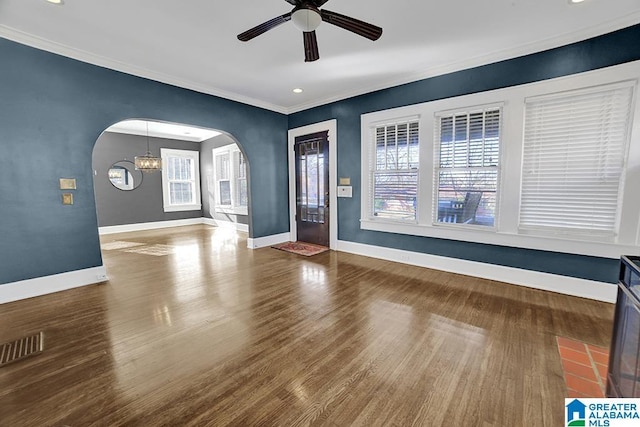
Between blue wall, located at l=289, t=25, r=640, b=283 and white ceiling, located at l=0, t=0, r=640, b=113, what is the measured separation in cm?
13

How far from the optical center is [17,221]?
3.04 meters

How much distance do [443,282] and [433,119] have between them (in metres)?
2.32

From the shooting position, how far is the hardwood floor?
59.9 inches

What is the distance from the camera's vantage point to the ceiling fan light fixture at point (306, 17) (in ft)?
6.37

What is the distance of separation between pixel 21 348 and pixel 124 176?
6642 mm

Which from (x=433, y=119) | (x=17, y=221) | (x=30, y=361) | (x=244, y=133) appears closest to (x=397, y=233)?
(x=433, y=119)

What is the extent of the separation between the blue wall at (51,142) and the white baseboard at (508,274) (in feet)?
13.9

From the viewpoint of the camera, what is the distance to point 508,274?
3.44 m

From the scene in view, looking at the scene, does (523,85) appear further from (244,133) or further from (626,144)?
(244,133)

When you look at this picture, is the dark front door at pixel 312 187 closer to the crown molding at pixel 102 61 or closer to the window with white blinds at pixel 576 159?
the crown molding at pixel 102 61

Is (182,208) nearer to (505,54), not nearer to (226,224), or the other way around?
(226,224)

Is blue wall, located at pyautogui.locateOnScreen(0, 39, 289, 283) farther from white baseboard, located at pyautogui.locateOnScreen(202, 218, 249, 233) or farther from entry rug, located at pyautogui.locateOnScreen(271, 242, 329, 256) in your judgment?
white baseboard, located at pyautogui.locateOnScreen(202, 218, 249, 233)

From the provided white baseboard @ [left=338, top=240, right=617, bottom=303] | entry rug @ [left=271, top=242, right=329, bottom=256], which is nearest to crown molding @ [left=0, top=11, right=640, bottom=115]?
white baseboard @ [left=338, top=240, right=617, bottom=303]

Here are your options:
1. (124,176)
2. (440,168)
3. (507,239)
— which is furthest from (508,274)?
(124,176)
